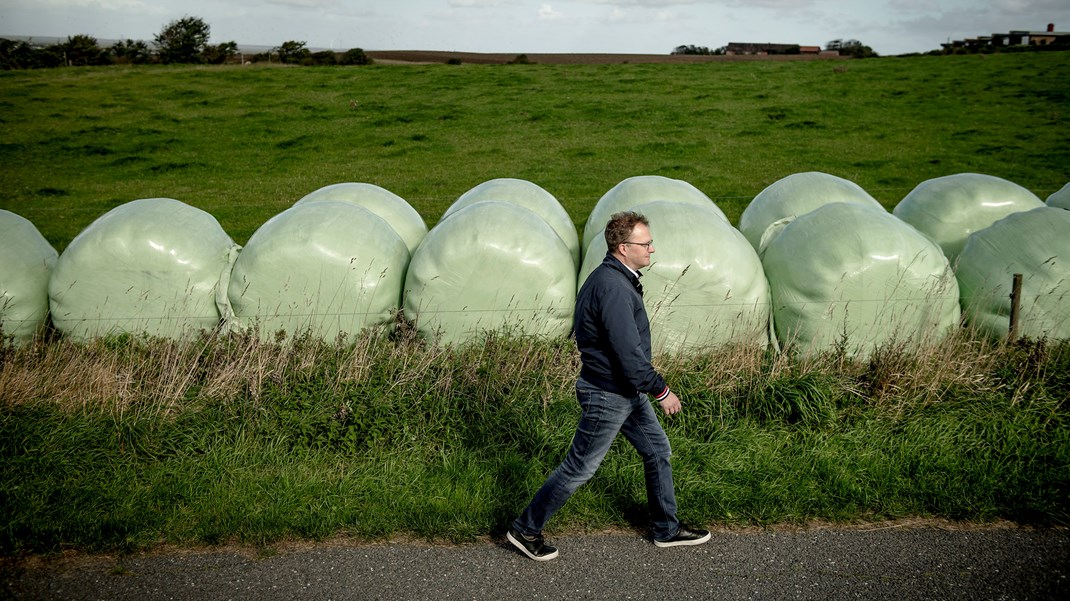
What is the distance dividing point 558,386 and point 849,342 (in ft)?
7.80

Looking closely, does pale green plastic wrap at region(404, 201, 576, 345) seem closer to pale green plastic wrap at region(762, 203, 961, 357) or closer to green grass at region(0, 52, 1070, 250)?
pale green plastic wrap at region(762, 203, 961, 357)

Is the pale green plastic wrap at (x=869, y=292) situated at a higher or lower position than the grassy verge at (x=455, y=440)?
higher

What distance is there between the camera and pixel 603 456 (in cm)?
412

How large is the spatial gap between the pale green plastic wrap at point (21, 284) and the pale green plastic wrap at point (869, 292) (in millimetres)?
6309

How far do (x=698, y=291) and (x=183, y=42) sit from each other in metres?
28.3

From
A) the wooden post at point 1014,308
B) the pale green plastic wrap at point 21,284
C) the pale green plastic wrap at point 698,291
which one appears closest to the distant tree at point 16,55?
the pale green plastic wrap at point 21,284

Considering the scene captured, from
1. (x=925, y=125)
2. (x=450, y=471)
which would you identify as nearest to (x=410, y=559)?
(x=450, y=471)

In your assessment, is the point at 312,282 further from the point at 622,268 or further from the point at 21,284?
the point at 622,268

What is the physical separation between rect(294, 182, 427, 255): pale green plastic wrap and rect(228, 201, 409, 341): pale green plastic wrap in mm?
1270

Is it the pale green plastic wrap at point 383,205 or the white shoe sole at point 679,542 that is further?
the pale green plastic wrap at point 383,205

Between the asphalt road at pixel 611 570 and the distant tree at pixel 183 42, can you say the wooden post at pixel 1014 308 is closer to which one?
the asphalt road at pixel 611 570

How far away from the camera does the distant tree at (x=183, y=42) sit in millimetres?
28219

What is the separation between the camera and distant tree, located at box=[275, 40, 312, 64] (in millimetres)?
28766

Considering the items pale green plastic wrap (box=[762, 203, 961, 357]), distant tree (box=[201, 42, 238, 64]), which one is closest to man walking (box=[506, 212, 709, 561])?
pale green plastic wrap (box=[762, 203, 961, 357])
